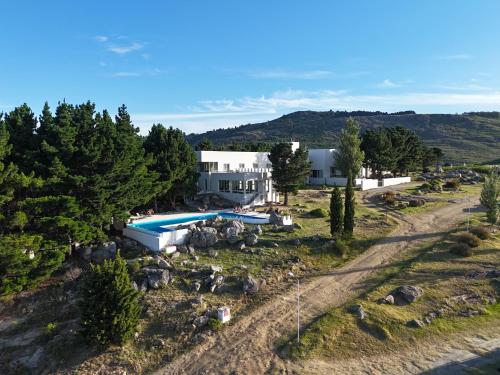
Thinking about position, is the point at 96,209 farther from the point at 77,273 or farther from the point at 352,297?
the point at 352,297

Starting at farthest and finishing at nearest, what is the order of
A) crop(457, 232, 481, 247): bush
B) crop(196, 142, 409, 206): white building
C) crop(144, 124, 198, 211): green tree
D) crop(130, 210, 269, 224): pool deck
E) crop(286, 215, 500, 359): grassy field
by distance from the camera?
crop(196, 142, 409, 206): white building → crop(144, 124, 198, 211): green tree → crop(130, 210, 269, 224): pool deck → crop(457, 232, 481, 247): bush → crop(286, 215, 500, 359): grassy field

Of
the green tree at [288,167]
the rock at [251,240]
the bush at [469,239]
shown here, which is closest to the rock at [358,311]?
the rock at [251,240]

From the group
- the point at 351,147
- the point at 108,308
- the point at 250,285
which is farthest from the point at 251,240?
the point at 351,147

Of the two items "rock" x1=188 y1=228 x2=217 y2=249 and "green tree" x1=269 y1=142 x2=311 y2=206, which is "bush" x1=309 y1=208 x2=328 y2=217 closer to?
"green tree" x1=269 y1=142 x2=311 y2=206

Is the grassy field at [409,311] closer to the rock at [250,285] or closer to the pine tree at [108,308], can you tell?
the rock at [250,285]

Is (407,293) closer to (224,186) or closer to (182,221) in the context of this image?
(182,221)

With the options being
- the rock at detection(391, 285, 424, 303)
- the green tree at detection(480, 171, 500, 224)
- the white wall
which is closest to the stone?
the rock at detection(391, 285, 424, 303)

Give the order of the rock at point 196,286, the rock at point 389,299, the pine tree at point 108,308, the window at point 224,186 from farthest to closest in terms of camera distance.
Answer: the window at point 224,186
the rock at point 196,286
the rock at point 389,299
the pine tree at point 108,308
